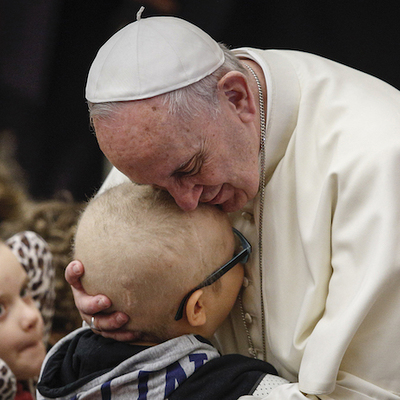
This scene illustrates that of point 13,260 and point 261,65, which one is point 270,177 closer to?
point 261,65

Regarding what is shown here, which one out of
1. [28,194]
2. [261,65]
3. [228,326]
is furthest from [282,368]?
[28,194]

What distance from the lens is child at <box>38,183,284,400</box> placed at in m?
1.88

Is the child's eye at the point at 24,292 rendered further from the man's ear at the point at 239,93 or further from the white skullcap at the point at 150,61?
the man's ear at the point at 239,93

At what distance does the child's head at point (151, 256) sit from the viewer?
192 cm

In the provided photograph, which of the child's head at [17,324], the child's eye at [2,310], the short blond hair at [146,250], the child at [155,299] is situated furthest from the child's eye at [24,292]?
the short blond hair at [146,250]

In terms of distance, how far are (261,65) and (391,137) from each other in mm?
619

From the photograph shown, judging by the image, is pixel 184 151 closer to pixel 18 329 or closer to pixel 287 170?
pixel 287 170

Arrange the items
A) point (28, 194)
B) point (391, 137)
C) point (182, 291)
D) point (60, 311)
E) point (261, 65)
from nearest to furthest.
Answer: point (391, 137), point (182, 291), point (261, 65), point (60, 311), point (28, 194)

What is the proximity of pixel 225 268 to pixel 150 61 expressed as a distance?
2.59 feet

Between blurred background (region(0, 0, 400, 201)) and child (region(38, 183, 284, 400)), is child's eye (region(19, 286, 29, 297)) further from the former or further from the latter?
blurred background (region(0, 0, 400, 201))

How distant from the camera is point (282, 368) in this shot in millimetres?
2195

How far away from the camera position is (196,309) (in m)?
2.03

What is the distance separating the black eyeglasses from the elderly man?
83mm

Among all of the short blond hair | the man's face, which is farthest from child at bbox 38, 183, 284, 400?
the man's face
